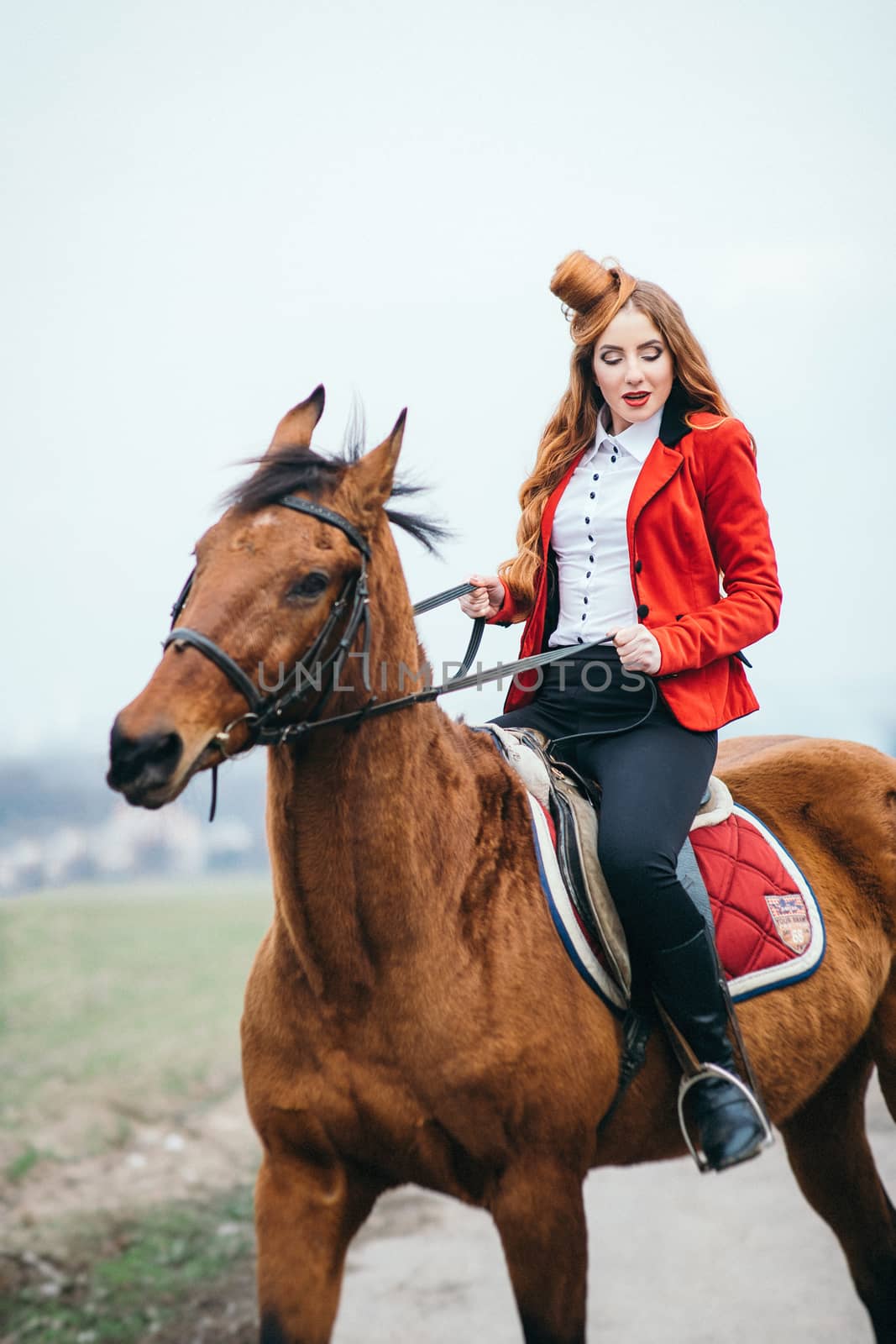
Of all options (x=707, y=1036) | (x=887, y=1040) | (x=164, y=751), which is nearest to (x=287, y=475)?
(x=164, y=751)

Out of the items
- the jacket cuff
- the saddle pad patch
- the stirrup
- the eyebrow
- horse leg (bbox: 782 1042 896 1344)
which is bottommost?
horse leg (bbox: 782 1042 896 1344)

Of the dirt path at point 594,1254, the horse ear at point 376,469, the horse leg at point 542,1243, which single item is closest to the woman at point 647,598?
the horse leg at point 542,1243

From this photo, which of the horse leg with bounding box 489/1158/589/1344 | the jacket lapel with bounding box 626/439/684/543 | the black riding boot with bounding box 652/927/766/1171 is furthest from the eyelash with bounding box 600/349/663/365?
the horse leg with bounding box 489/1158/589/1344

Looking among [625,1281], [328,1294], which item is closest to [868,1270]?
[625,1281]

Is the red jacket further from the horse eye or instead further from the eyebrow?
the horse eye

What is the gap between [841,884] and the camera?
332cm

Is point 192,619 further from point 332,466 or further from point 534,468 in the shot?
point 534,468

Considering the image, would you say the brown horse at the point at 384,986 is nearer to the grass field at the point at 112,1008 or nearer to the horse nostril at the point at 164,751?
the horse nostril at the point at 164,751

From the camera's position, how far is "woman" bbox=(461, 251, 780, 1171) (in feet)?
8.84

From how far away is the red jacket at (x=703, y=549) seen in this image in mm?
2865

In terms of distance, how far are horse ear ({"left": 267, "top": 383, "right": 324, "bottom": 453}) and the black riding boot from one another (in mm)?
1458

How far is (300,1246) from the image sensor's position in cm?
252

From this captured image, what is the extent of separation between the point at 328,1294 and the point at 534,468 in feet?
7.06

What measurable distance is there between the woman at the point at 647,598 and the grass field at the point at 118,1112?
305 cm
